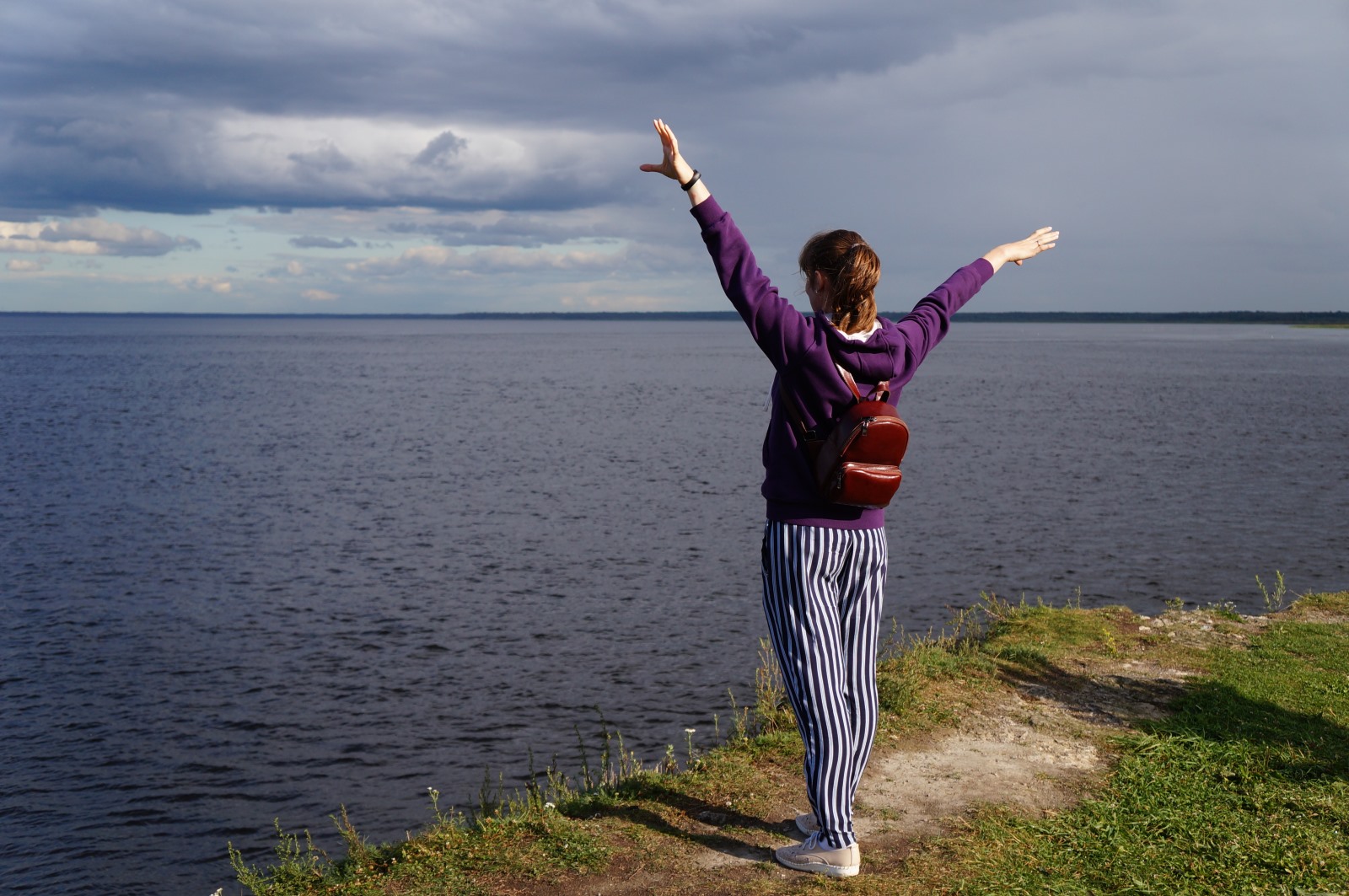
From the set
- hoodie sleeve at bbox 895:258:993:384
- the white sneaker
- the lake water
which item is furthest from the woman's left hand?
the lake water

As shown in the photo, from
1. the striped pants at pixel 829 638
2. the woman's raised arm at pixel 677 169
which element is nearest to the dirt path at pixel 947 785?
the striped pants at pixel 829 638

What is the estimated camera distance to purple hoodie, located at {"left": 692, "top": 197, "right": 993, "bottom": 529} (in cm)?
409

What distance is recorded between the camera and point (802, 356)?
13.7 ft

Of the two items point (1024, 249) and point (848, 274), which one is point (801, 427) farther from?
point (1024, 249)

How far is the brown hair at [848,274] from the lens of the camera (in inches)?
165

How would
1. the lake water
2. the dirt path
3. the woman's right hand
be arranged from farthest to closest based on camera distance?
the lake water, the dirt path, the woman's right hand

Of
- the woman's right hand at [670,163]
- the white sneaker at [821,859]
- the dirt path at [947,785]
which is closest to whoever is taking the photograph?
the woman's right hand at [670,163]

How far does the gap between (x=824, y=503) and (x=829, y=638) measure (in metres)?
0.60

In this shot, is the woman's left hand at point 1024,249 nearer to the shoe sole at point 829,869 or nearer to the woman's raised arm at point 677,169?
the woman's raised arm at point 677,169

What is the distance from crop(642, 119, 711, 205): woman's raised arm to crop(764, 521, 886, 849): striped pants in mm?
1400

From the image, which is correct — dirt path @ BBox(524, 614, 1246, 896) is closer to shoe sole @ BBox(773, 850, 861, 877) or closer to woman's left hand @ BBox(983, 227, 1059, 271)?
shoe sole @ BBox(773, 850, 861, 877)

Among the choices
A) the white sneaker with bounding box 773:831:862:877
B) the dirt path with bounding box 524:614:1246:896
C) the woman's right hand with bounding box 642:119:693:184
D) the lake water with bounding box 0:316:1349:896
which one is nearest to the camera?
the woman's right hand with bounding box 642:119:693:184

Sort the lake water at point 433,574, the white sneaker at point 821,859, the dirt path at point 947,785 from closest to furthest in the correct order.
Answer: the white sneaker at point 821,859, the dirt path at point 947,785, the lake water at point 433,574

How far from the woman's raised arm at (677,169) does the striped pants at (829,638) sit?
140 cm
